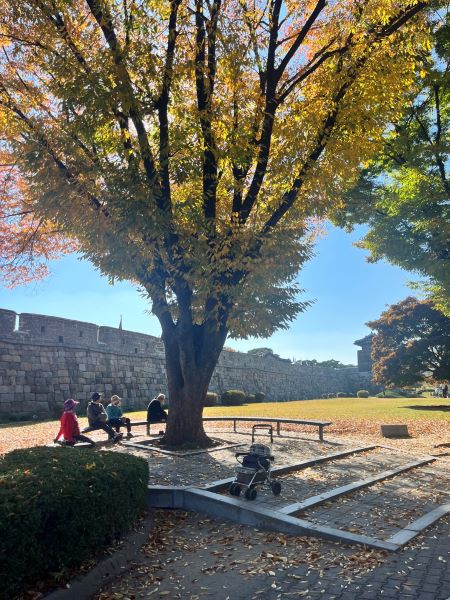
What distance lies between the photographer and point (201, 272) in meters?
8.75

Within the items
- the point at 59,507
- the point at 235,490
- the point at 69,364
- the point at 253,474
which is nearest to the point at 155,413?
the point at 235,490

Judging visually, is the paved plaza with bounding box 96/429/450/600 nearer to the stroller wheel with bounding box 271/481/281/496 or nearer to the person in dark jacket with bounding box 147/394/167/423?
the stroller wheel with bounding box 271/481/281/496

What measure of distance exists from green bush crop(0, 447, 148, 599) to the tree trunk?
4.17 metres

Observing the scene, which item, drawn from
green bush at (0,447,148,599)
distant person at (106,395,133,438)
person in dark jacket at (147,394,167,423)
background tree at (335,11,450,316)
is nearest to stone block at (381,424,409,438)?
background tree at (335,11,450,316)

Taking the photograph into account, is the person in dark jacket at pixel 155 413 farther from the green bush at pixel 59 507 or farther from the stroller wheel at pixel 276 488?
the green bush at pixel 59 507

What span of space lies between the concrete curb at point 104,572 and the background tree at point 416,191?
9.92m

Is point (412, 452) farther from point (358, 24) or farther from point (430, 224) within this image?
point (358, 24)

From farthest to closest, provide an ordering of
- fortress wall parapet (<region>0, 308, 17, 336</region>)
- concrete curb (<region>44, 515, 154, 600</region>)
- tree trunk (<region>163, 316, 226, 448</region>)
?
fortress wall parapet (<region>0, 308, 17, 336</region>) → tree trunk (<region>163, 316, 226, 448</region>) → concrete curb (<region>44, 515, 154, 600</region>)

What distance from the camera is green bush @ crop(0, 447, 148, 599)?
3662 millimetres

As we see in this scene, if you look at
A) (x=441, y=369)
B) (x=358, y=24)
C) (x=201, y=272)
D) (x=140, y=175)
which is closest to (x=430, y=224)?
(x=358, y=24)

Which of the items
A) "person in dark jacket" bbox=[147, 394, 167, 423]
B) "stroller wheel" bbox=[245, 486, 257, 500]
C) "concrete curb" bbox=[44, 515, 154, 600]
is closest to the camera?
"concrete curb" bbox=[44, 515, 154, 600]

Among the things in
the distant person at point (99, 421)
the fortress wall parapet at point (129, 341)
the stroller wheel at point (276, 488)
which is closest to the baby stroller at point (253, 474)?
the stroller wheel at point (276, 488)

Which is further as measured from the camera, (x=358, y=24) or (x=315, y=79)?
(x=315, y=79)

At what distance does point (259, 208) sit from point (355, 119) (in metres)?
2.71
